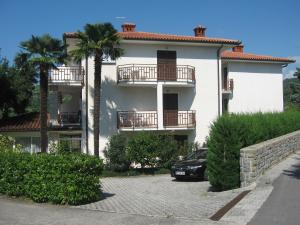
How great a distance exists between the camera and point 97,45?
2375 cm

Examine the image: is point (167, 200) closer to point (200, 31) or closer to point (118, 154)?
point (118, 154)

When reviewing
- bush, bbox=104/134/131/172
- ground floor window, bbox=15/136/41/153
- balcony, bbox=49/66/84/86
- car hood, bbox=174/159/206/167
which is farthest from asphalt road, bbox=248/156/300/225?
ground floor window, bbox=15/136/41/153

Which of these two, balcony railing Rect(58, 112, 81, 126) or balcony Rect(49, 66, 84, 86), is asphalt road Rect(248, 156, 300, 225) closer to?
balcony Rect(49, 66, 84, 86)

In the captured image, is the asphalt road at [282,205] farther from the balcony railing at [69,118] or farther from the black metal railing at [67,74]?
the balcony railing at [69,118]

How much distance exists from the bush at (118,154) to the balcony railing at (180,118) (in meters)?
3.43

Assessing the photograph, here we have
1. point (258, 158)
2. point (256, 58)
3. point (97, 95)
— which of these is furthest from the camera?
point (256, 58)

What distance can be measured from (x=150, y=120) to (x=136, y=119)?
0.91 meters

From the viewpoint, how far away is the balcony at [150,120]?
26.6 metres

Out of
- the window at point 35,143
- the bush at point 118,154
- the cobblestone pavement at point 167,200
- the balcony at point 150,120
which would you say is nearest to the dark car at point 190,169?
the cobblestone pavement at point 167,200

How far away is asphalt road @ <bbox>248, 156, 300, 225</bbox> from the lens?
8.57 m

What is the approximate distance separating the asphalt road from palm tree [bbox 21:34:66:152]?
1492 centimetres

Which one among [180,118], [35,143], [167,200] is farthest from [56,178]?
[180,118]

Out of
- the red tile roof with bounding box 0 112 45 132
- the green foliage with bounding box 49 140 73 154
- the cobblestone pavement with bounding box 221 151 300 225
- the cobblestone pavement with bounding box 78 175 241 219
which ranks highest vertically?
the red tile roof with bounding box 0 112 45 132

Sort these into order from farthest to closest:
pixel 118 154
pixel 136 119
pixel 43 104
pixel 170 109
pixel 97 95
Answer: pixel 170 109, pixel 136 119, pixel 118 154, pixel 97 95, pixel 43 104
